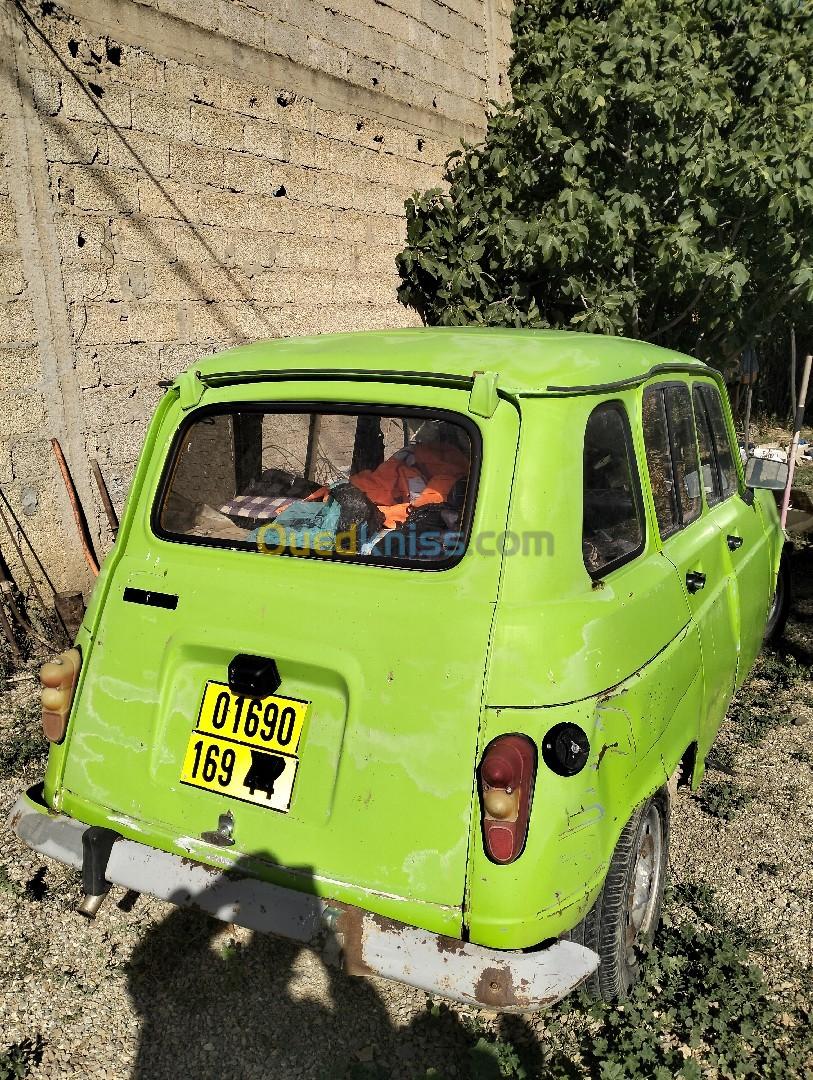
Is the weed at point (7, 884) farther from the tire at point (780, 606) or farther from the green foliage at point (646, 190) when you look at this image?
the green foliage at point (646, 190)

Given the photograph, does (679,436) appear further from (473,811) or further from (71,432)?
(71,432)

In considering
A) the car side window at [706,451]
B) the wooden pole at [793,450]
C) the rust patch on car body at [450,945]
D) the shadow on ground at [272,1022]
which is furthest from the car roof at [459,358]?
the wooden pole at [793,450]

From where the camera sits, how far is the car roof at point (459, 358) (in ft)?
7.61

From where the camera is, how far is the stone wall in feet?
15.8

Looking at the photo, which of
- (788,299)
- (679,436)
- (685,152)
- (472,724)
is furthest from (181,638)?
(788,299)

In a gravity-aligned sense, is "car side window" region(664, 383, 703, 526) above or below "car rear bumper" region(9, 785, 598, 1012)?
above

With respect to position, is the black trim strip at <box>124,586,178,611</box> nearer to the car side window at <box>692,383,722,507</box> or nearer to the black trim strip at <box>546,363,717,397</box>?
the black trim strip at <box>546,363,717,397</box>

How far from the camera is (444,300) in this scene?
7.39 metres

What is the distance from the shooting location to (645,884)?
2.75m

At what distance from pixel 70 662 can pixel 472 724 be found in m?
1.31

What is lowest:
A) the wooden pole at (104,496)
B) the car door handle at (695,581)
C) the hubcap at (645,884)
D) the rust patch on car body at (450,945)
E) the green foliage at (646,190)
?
the hubcap at (645,884)

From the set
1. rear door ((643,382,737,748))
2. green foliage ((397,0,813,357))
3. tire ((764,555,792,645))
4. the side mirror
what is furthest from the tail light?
green foliage ((397,0,813,357))

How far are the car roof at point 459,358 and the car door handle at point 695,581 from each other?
70 cm

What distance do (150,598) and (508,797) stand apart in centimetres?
123
